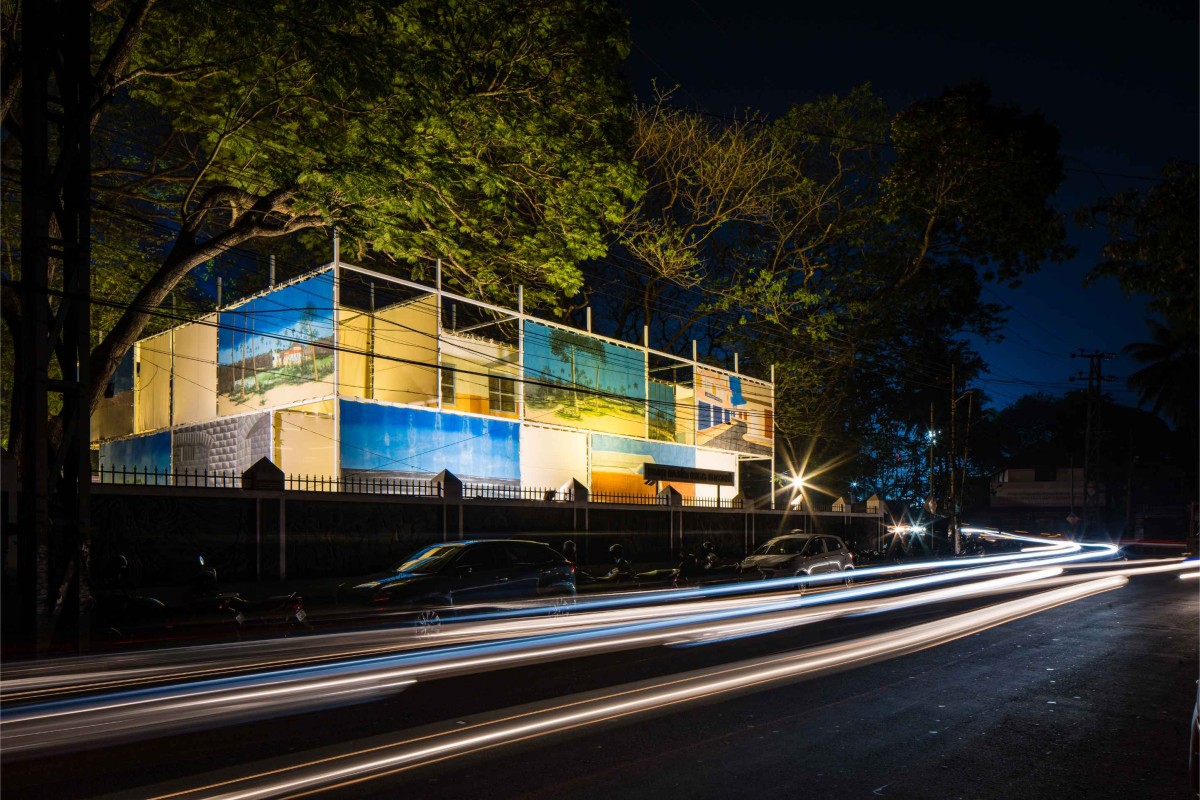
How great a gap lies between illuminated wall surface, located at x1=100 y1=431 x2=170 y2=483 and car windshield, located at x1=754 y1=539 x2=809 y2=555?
17649 mm

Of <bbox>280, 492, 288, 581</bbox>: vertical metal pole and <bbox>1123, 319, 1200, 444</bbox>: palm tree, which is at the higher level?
<bbox>1123, 319, 1200, 444</bbox>: palm tree

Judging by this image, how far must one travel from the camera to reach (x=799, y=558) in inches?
853

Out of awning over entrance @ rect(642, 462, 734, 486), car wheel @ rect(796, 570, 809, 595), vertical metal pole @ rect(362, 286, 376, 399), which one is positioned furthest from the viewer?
awning over entrance @ rect(642, 462, 734, 486)

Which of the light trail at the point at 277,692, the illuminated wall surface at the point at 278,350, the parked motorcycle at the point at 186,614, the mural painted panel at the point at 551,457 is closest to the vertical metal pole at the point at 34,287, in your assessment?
the parked motorcycle at the point at 186,614

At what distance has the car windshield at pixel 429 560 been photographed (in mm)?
13547

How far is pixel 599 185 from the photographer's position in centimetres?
1747

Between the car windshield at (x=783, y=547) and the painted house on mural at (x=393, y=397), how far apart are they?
6801 millimetres

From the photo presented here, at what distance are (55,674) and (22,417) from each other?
15.1 ft

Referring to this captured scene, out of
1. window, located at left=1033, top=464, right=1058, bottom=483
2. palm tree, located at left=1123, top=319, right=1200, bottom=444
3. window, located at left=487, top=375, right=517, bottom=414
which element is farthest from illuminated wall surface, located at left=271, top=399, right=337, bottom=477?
window, located at left=1033, top=464, right=1058, bottom=483

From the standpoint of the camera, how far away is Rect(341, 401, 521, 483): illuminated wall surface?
21578 millimetres

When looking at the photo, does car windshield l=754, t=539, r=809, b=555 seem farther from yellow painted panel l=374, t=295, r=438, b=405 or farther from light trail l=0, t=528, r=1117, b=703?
yellow painted panel l=374, t=295, r=438, b=405

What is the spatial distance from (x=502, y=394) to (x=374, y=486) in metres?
7.25

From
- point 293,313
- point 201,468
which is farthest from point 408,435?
point 201,468

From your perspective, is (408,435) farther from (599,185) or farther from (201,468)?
(599,185)
